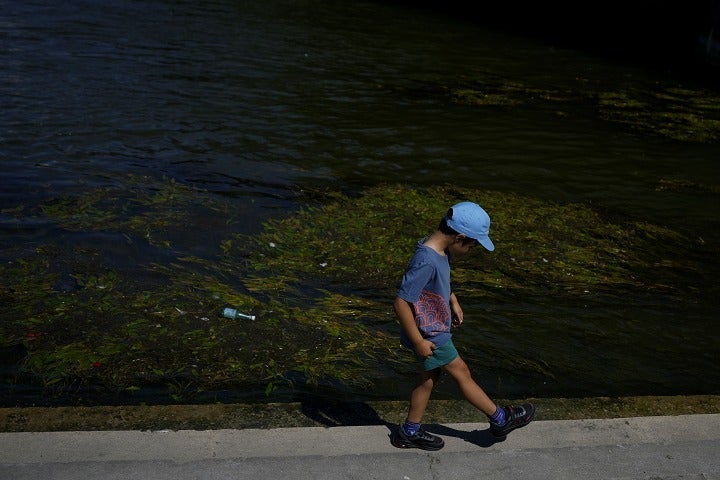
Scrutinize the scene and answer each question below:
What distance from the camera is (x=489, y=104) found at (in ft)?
53.2

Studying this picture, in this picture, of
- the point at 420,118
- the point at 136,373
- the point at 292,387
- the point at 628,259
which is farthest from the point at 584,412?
the point at 420,118

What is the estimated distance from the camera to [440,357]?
483 centimetres

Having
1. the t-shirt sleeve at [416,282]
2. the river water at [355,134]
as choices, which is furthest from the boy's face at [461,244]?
the river water at [355,134]

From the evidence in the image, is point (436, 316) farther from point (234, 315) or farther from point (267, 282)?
point (267, 282)

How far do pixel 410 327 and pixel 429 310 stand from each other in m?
0.18

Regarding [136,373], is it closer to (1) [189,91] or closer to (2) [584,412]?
(2) [584,412]

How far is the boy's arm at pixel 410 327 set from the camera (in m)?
4.67

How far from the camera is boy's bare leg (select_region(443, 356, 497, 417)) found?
492 cm

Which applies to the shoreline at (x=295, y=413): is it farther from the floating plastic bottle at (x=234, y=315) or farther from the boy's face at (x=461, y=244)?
the floating plastic bottle at (x=234, y=315)

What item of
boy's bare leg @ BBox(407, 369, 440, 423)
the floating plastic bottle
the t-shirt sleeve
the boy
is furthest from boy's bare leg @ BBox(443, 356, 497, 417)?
the floating plastic bottle

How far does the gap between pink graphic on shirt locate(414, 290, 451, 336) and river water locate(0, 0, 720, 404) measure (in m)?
1.80

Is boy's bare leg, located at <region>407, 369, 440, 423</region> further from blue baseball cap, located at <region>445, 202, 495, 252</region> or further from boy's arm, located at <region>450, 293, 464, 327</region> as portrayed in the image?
blue baseball cap, located at <region>445, 202, 495, 252</region>

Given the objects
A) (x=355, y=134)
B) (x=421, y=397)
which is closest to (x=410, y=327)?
(x=421, y=397)

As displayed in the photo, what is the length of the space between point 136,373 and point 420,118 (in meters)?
9.62
